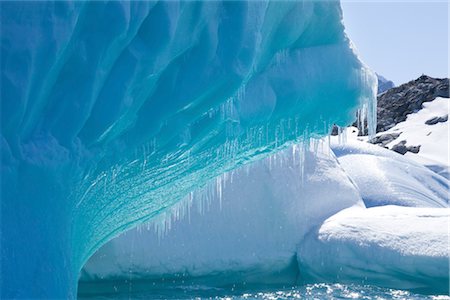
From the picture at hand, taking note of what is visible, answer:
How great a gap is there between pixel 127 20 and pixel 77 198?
1.11 meters

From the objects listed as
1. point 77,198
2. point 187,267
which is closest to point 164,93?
point 77,198

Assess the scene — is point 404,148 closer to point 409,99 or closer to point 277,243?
point 409,99

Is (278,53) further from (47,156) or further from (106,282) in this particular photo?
(106,282)

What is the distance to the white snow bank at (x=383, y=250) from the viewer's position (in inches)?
362

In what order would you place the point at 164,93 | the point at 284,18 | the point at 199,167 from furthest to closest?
the point at 199,167
the point at 284,18
the point at 164,93

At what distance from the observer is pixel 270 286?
9.87 metres

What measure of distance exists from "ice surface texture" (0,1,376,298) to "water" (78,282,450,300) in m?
3.92

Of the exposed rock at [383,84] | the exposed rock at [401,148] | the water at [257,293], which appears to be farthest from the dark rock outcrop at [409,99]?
the exposed rock at [383,84]

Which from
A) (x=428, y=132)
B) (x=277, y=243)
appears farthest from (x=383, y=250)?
(x=428, y=132)

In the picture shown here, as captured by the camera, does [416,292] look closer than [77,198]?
No

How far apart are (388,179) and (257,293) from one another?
5822 millimetres

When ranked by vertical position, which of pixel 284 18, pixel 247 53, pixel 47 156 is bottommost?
pixel 47 156

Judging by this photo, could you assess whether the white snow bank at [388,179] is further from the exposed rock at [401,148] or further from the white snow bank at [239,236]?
the exposed rock at [401,148]

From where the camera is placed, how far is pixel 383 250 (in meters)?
9.46
